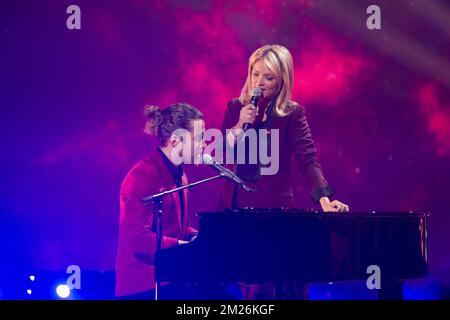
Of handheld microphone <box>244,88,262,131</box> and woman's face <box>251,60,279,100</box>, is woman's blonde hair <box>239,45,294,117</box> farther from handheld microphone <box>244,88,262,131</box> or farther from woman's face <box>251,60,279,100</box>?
handheld microphone <box>244,88,262,131</box>

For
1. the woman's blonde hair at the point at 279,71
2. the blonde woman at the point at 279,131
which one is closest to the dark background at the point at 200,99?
the woman's blonde hair at the point at 279,71

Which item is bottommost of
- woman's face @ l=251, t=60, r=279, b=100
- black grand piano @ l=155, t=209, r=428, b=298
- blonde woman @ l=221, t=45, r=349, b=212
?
black grand piano @ l=155, t=209, r=428, b=298

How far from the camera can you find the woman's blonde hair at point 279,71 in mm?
5117

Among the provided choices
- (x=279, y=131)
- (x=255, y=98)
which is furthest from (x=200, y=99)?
(x=255, y=98)

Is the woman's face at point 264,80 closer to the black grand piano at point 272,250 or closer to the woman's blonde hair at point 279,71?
the woman's blonde hair at point 279,71

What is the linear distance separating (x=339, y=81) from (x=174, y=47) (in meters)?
1.41

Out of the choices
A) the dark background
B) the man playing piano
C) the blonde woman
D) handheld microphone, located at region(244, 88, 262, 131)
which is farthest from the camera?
the dark background

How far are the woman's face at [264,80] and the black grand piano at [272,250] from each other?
4.67ft

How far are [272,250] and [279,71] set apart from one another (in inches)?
73.3

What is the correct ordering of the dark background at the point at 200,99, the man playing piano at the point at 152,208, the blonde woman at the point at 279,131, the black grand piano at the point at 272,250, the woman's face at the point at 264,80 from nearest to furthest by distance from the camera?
the black grand piano at the point at 272,250 < the man playing piano at the point at 152,208 < the blonde woman at the point at 279,131 < the woman's face at the point at 264,80 < the dark background at the point at 200,99

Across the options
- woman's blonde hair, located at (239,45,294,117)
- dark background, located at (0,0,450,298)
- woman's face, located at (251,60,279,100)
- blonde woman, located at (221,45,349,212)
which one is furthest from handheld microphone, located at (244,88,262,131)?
dark background, located at (0,0,450,298)

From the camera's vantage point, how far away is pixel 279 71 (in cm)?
525

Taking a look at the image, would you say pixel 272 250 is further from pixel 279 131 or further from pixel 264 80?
pixel 264 80

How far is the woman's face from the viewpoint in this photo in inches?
200
